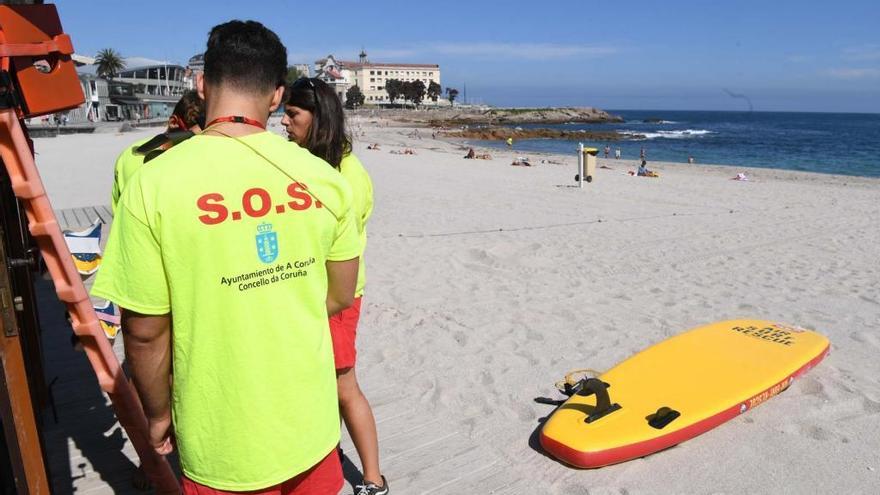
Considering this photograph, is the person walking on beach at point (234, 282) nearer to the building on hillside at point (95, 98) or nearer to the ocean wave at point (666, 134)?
the building on hillside at point (95, 98)

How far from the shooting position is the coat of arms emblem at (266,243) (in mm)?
1386

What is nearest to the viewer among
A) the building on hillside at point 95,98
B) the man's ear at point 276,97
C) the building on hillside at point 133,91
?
the man's ear at point 276,97

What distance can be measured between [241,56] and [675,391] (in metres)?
3.11

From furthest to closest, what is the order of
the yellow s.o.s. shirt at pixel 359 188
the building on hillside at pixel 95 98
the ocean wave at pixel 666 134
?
1. the ocean wave at pixel 666 134
2. the building on hillside at pixel 95 98
3. the yellow s.o.s. shirt at pixel 359 188

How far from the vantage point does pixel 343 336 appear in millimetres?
2441

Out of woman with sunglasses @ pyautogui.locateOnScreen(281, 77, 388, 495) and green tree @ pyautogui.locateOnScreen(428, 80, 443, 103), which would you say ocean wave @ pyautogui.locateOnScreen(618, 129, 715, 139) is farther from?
green tree @ pyautogui.locateOnScreen(428, 80, 443, 103)

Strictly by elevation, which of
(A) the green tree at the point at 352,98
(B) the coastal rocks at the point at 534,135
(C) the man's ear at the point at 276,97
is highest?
(A) the green tree at the point at 352,98

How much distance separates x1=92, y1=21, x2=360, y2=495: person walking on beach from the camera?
1.32 m

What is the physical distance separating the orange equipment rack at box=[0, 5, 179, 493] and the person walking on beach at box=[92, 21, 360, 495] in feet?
1.10

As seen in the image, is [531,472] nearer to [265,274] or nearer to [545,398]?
[545,398]

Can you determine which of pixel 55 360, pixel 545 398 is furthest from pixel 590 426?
pixel 55 360

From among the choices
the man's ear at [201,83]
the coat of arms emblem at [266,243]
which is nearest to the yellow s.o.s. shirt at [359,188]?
the man's ear at [201,83]

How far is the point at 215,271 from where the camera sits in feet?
4.44

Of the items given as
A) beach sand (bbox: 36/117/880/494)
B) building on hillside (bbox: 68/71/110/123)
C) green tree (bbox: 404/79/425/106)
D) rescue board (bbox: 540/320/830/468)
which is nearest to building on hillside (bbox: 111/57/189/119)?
building on hillside (bbox: 68/71/110/123)
